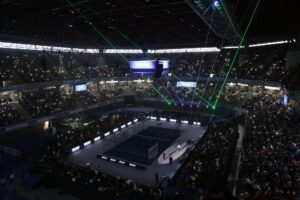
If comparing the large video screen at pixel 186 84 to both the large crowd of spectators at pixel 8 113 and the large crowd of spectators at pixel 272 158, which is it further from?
the large crowd of spectators at pixel 8 113

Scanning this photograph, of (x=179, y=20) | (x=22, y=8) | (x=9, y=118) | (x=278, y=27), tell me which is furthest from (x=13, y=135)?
(x=278, y=27)

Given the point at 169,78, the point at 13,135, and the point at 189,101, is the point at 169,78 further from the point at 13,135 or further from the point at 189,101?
the point at 13,135

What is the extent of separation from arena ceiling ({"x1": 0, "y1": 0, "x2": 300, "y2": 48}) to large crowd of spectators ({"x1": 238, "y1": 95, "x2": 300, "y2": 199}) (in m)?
10.6

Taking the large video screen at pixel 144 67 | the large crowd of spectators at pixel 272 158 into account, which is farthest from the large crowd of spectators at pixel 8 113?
the large crowd of spectators at pixel 272 158

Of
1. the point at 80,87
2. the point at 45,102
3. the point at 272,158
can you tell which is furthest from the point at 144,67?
the point at 272,158

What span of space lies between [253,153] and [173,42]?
117 ft

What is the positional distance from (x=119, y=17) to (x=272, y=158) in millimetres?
21614

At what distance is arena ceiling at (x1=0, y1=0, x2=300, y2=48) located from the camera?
2091cm

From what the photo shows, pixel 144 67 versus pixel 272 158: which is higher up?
pixel 144 67

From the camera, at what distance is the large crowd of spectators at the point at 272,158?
12.2 m

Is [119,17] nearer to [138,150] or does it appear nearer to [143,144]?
[143,144]

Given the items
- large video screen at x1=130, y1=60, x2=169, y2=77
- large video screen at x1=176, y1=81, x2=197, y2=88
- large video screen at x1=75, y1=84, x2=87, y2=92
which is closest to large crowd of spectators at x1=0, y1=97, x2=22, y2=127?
large video screen at x1=75, y1=84, x2=87, y2=92

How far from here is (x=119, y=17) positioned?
26.9 meters

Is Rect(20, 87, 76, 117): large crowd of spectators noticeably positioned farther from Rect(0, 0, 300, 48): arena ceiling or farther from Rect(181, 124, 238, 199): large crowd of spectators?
Rect(181, 124, 238, 199): large crowd of spectators
